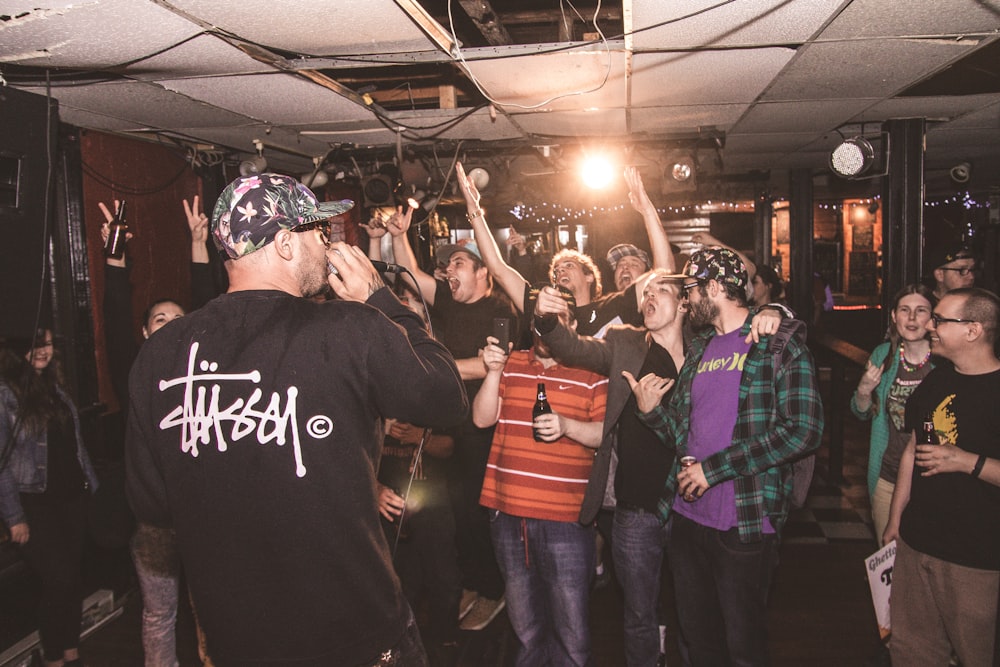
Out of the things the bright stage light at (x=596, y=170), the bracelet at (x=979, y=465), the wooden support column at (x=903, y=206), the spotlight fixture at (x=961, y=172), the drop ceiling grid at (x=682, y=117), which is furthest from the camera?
the spotlight fixture at (x=961, y=172)

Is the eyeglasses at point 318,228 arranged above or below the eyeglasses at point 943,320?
above

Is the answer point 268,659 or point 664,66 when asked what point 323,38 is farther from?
point 268,659

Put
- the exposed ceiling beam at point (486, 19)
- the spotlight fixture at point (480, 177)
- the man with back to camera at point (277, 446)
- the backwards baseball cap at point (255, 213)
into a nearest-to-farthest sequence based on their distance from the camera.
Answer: the man with back to camera at point (277, 446) < the backwards baseball cap at point (255, 213) < the exposed ceiling beam at point (486, 19) < the spotlight fixture at point (480, 177)

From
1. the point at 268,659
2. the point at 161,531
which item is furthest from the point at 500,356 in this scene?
the point at 161,531

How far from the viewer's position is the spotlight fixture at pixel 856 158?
4715 millimetres

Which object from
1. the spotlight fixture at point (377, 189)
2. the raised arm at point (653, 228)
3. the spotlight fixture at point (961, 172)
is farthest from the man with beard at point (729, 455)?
the spotlight fixture at point (961, 172)

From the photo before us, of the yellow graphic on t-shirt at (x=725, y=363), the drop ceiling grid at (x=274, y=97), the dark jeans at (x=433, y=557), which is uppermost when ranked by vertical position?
the drop ceiling grid at (x=274, y=97)

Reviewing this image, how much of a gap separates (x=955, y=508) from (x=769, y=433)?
2.33 ft

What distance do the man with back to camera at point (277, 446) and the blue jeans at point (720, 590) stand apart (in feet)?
4.47

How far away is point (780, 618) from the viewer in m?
3.46

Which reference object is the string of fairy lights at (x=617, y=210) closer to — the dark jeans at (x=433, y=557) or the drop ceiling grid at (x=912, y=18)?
the drop ceiling grid at (x=912, y=18)

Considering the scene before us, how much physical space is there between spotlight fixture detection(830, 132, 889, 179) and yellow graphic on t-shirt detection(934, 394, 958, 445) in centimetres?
299

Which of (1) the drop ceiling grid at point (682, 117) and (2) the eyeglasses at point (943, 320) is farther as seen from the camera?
(1) the drop ceiling grid at point (682, 117)

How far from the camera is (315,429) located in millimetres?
1295
